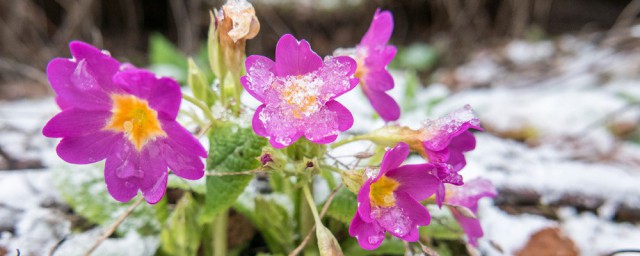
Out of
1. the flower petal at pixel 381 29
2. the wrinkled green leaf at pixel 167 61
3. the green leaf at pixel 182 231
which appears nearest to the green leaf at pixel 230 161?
the green leaf at pixel 182 231

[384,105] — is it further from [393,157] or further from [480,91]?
[480,91]

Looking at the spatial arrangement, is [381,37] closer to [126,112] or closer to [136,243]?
[126,112]

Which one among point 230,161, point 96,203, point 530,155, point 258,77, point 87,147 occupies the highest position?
point 530,155

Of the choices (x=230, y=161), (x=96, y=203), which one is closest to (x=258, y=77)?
(x=230, y=161)

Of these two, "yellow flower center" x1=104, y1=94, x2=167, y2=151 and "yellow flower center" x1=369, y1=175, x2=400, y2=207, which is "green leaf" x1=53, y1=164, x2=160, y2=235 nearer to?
"yellow flower center" x1=104, y1=94, x2=167, y2=151

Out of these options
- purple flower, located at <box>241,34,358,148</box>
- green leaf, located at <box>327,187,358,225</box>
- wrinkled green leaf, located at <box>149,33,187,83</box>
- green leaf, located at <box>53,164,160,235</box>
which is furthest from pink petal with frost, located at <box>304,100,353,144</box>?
wrinkled green leaf, located at <box>149,33,187,83</box>

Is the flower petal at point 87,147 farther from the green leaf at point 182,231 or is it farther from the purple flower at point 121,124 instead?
the green leaf at point 182,231
